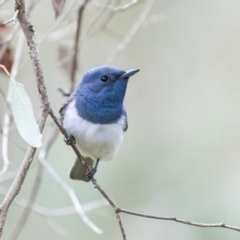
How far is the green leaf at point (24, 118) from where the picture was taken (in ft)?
6.85

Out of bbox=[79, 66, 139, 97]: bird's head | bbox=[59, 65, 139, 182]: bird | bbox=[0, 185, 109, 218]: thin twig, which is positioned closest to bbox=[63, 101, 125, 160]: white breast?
bbox=[59, 65, 139, 182]: bird

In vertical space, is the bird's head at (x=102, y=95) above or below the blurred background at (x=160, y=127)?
below

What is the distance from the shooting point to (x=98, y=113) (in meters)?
3.29

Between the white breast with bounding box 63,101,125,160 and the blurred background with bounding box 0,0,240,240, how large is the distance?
69cm

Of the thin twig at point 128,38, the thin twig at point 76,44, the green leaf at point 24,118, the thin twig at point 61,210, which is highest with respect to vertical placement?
the thin twig at point 128,38

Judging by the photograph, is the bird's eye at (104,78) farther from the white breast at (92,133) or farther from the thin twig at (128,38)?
the thin twig at (128,38)

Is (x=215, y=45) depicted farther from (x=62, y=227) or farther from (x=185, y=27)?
(x=62, y=227)

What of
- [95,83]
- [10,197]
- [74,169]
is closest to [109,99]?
[95,83]

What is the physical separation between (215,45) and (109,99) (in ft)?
8.37

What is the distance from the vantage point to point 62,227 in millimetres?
5031

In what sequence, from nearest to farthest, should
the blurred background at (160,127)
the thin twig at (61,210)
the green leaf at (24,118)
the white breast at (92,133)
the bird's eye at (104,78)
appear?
1. the green leaf at (24,118)
2. the white breast at (92,133)
3. the bird's eye at (104,78)
4. the thin twig at (61,210)
5. the blurred background at (160,127)

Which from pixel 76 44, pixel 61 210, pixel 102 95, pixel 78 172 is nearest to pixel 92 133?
pixel 102 95

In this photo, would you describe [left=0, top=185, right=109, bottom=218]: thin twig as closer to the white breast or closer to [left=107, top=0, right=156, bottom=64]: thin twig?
the white breast

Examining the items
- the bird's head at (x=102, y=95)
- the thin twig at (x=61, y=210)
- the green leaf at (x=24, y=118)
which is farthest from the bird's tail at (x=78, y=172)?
the green leaf at (x=24, y=118)
